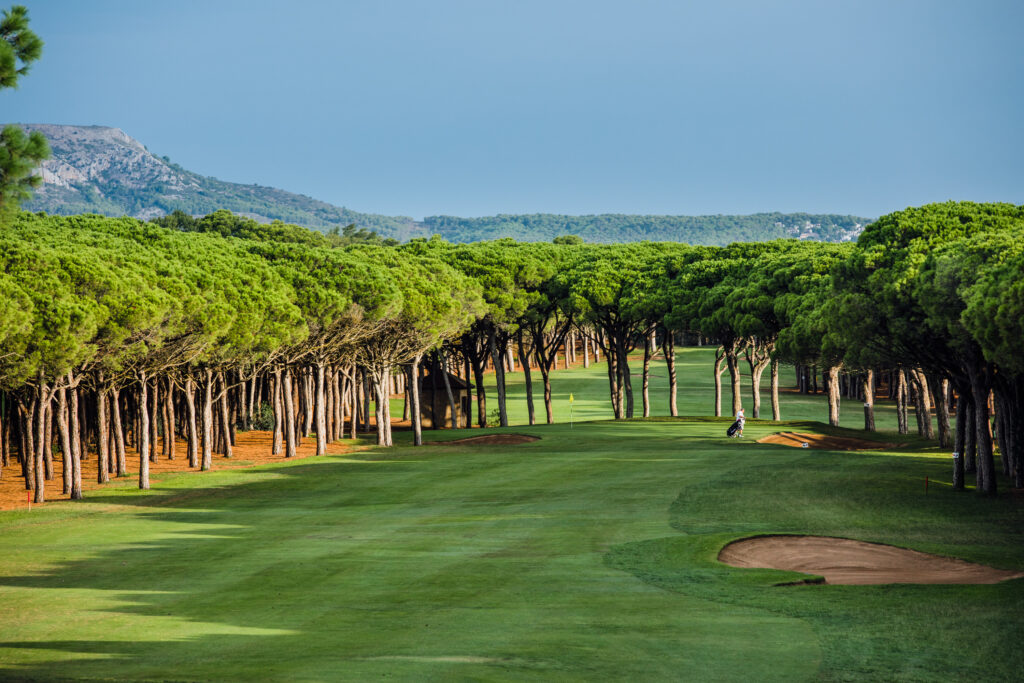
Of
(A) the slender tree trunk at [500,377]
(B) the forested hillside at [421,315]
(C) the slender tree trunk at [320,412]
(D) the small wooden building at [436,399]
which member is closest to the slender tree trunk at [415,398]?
(B) the forested hillside at [421,315]

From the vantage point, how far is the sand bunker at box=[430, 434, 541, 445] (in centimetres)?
5984

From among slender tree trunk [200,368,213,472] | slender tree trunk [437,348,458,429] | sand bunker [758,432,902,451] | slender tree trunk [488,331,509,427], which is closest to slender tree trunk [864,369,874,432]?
sand bunker [758,432,902,451]

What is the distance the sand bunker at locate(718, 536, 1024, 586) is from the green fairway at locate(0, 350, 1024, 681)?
0.87 meters

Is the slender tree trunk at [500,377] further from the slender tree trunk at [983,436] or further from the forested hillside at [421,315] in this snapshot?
the slender tree trunk at [983,436]

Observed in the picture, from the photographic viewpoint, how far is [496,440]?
60625 millimetres

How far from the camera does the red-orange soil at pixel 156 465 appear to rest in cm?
4197

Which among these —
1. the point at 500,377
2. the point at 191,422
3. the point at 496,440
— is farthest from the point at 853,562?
the point at 500,377

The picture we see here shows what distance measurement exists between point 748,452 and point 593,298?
2464cm

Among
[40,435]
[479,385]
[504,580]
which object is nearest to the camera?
[504,580]

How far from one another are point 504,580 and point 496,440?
38986 millimetres

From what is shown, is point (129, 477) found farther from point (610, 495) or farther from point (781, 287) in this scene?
point (781, 287)

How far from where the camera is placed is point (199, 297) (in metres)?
41.1

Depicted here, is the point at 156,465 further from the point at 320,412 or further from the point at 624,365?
the point at 624,365

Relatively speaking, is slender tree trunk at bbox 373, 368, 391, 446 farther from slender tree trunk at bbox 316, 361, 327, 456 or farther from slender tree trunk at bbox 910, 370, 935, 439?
slender tree trunk at bbox 910, 370, 935, 439
